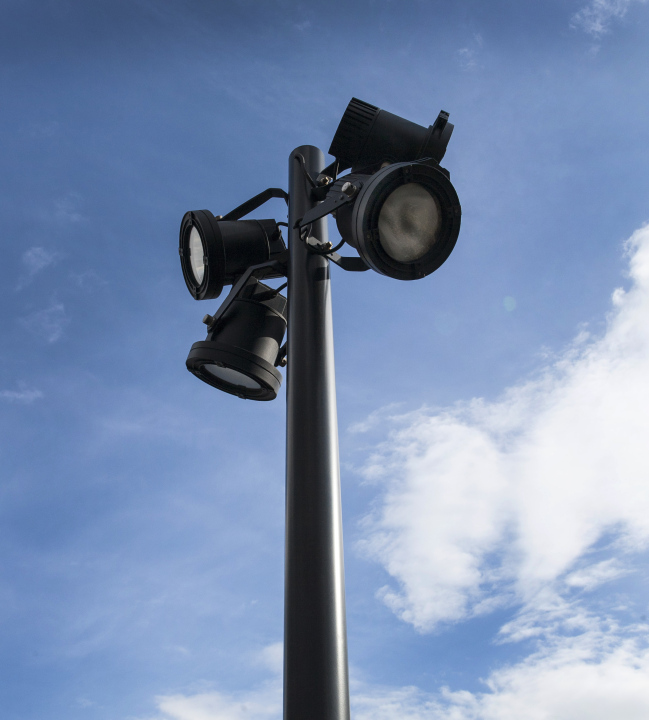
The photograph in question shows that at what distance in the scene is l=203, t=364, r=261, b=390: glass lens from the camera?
269cm

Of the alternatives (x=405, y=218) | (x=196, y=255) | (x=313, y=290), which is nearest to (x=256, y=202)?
(x=196, y=255)

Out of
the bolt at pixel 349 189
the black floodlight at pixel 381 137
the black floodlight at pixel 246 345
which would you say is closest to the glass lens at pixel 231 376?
the black floodlight at pixel 246 345

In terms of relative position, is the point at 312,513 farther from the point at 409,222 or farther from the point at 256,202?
the point at 256,202

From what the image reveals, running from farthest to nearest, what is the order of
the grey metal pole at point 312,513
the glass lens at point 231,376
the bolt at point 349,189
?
the glass lens at point 231,376 → the bolt at point 349,189 → the grey metal pole at point 312,513

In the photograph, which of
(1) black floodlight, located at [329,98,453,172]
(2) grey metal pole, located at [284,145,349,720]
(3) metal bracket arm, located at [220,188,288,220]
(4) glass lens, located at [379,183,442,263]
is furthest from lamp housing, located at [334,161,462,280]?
(3) metal bracket arm, located at [220,188,288,220]

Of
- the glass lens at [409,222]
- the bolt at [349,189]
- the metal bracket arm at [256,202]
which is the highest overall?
the metal bracket arm at [256,202]

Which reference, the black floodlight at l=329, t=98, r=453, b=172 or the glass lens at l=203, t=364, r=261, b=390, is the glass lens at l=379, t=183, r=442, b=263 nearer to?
the black floodlight at l=329, t=98, r=453, b=172

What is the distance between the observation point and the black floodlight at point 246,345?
252 centimetres

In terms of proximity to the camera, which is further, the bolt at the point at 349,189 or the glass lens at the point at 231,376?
the glass lens at the point at 231,376

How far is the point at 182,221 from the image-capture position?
2.95 metres

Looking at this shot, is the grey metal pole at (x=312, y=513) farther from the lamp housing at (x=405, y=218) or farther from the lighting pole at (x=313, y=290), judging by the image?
the lamp housing at (x=405, y=218)

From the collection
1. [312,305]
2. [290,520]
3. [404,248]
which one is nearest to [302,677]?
[290,520]

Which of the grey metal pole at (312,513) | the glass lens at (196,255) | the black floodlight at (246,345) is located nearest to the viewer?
the grey metal pole at (312,513)

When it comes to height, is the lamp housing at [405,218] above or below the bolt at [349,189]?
below
